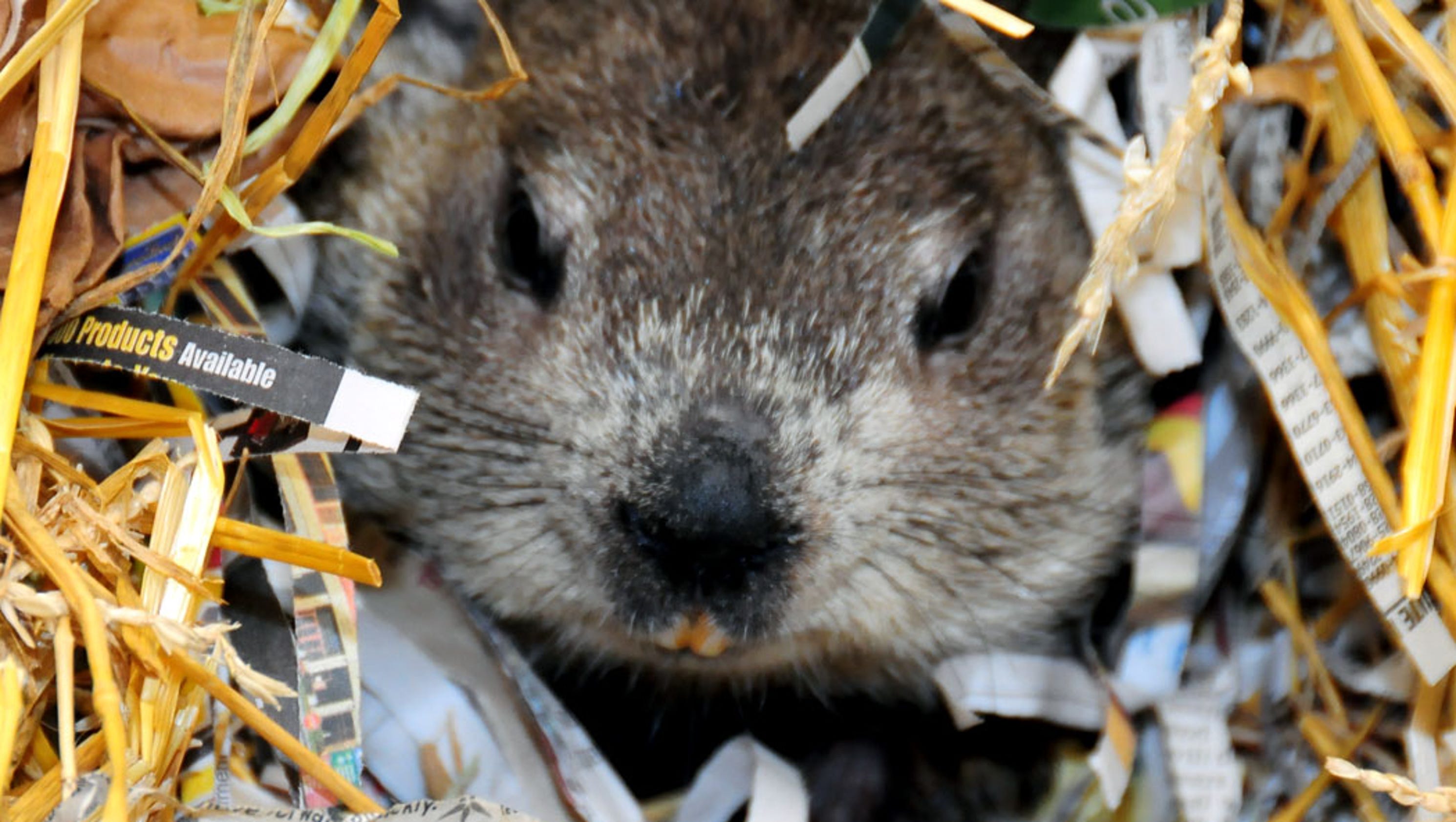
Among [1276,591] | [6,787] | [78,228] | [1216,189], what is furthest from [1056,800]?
[78,228]

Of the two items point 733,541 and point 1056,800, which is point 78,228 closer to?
point 733,541

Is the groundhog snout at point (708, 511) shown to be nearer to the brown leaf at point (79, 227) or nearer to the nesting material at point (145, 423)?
the nesting material at point (145, 423)

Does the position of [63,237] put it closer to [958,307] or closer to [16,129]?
[16,129]

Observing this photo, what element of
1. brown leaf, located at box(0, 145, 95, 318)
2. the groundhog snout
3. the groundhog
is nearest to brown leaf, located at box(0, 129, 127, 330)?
brown leaf, located at box(0, 145, 95, 318)

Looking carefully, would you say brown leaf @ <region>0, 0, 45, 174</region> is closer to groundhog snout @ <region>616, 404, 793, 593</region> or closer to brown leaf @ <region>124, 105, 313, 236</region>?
brown leaf @ <region>124, 105, 313, 236</region>

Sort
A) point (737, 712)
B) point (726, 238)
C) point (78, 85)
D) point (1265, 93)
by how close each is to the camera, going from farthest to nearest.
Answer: point (737, 712)
point (1265, 93)
point (726, 238)
point (78, 85)

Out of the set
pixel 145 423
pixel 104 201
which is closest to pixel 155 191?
pixel 104 201
